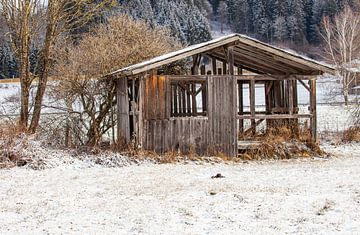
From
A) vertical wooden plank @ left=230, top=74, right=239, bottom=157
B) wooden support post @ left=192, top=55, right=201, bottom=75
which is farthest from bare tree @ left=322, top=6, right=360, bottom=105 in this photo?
vertical wooden plank @ left=230, top=74, right=239, bottom=157

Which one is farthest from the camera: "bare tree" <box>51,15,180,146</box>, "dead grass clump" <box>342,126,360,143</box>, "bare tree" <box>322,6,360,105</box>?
"bare tree" <box>322,6,360,105</box>

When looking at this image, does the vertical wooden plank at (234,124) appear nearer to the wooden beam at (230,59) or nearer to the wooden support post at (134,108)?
the wooden beam at (230,59)

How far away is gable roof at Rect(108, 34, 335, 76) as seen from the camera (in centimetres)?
1559

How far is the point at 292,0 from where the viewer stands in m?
94.1

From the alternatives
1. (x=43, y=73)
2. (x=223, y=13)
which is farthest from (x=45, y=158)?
(x=223, y=13)

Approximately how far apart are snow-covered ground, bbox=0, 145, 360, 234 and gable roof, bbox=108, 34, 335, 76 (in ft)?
10.9

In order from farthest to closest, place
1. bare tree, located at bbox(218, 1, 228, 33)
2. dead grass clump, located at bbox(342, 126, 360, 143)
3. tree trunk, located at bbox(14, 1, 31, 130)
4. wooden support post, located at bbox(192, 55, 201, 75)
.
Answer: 1. bare tree, located at bbox(218, 1, 228, 33)
2. dead grass clump, located at bbox(342, 126, 360, 143)
3. tree trunk, located at bbox(14, 1, 31, 130)
4. wooden support post, located at bbox(192, 55, 201, 75)

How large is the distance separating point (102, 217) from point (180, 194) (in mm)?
2312

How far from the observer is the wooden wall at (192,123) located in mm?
15914

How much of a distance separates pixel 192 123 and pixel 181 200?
22.5 ft

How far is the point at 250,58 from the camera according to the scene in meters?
17.9

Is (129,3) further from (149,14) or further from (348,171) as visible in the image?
(348,171)

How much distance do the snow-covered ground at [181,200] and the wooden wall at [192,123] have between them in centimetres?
164

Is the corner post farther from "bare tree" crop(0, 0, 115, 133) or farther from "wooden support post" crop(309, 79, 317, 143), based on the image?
"bare tree" crop(0, 0, 115, 133)
